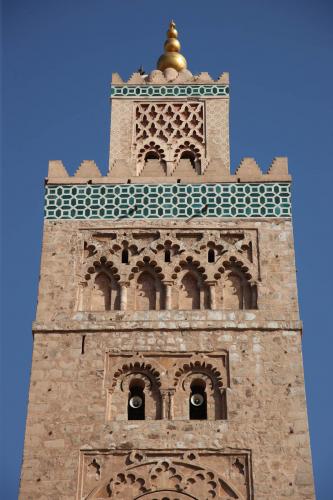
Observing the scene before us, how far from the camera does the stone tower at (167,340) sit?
12898 millimetres

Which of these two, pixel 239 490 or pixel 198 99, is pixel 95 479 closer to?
pixel 239 490

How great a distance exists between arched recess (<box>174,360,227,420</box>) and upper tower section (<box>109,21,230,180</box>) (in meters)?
2.92

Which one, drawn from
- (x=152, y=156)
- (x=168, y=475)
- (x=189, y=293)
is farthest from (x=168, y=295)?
(x=152, y=156)

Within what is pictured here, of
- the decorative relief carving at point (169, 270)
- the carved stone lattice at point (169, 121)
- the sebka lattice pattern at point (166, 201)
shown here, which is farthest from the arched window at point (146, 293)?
the carved stone lattice at point (169, 121)

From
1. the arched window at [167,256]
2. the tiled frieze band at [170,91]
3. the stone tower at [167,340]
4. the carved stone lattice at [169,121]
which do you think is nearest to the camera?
the stone tower at [167,340]

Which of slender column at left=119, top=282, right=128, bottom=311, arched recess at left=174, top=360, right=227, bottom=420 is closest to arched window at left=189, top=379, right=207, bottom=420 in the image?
arched recess at left=174, top=360, right=227, bottom=420

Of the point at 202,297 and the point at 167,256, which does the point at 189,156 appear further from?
the point at 202,297

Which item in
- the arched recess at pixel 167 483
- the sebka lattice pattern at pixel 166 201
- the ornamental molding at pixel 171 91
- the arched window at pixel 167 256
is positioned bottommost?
the arched recess at pixel 167 483

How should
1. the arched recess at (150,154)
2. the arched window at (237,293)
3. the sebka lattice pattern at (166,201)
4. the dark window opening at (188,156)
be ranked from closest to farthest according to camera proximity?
the arched window at (237,293)
the sebka lattice pattern at (166,201)
the arched recess at (150,154)
the dark window opening at (188,156)

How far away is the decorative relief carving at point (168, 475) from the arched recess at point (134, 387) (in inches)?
19.2

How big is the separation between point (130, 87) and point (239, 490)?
573 centimetres

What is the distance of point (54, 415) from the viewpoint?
1320 centimetres

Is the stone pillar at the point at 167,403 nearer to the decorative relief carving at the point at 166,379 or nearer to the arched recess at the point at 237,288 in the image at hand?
the decorative relief carving at the point at 166,379

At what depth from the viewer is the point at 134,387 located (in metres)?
13.6
